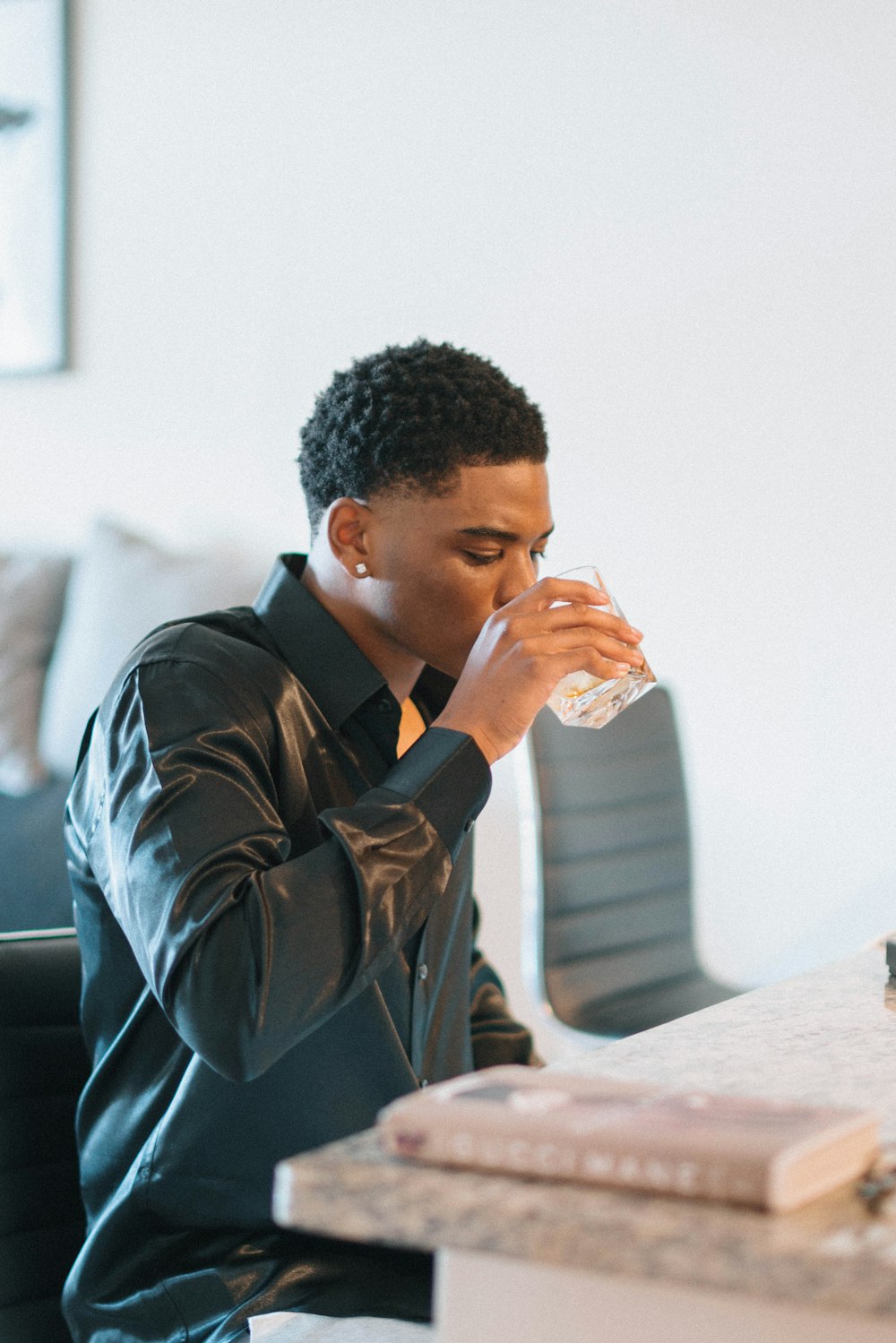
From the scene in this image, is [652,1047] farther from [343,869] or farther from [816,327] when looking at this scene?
[816,327]

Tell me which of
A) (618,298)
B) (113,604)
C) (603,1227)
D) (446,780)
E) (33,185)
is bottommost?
(603,1227)

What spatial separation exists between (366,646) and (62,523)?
6.85ft

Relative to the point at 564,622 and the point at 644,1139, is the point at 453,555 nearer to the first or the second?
the point at 564,622

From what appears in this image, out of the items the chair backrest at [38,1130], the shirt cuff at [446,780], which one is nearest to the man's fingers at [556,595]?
the shirt cuff at [446,780]

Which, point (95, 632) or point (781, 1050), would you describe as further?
point (95, 632)

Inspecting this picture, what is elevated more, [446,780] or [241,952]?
[446,780]

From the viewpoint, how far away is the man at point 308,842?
3.12 feet

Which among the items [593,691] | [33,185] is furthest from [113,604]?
[593,691]

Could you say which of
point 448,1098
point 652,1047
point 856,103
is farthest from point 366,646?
point 856,103

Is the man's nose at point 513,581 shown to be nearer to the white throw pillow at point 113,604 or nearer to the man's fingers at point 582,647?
Result: the man's fingers at point 582,647

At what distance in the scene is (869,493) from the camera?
2.43 m

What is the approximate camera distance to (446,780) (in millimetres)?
998

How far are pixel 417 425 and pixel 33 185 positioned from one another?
2.27m

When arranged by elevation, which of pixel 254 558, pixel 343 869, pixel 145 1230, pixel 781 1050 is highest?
pixel 254 558
